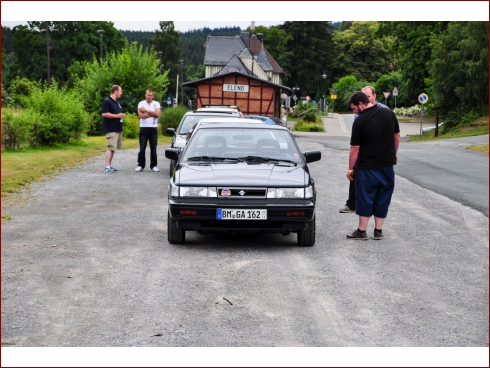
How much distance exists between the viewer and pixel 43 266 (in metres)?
7.82

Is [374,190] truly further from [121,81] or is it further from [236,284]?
[121,81]

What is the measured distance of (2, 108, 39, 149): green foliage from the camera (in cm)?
2359

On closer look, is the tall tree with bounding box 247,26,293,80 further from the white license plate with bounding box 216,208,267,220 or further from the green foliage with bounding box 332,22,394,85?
the white license plate with bounding box 216,208,267,220

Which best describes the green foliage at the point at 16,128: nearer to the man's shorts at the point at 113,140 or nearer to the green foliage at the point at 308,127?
the man's shorts at the point at 113,140

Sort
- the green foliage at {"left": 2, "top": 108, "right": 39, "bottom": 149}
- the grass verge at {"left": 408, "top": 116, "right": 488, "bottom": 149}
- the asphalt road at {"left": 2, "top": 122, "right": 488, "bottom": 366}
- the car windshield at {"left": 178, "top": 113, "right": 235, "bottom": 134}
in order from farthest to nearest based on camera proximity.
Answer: the grass verge at {"left": 408, "top": 116, "right": 488, "bottom": 149}
the green foliage at {"left": 2, "top": 108, "right": 39, "bottom": 149}
the car windshield at {"left": 178, "top": 113, "right": 235, "bottom": 134}
the asphalt road at {"left": 2, "top": 122, "right": 488, "bottom": 366}

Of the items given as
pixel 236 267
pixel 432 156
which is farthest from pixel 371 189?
pixel 432 156

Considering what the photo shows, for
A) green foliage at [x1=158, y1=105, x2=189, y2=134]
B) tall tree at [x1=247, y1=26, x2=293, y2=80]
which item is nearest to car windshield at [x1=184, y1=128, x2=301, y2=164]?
green foliage at [x1=158, y1=105, x2=189, y2=134]

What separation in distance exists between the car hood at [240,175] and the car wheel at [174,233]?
53cm

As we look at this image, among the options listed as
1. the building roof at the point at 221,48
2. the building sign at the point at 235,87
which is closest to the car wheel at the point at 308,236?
the building sign at the point at 235,87

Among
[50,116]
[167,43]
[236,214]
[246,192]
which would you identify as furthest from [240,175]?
[167,43]

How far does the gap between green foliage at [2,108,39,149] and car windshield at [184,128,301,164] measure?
47.9 ft

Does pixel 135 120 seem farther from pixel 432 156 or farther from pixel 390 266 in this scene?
pixel 390 266

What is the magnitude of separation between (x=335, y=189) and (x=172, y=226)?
7.27 m

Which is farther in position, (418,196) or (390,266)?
(418,196)
